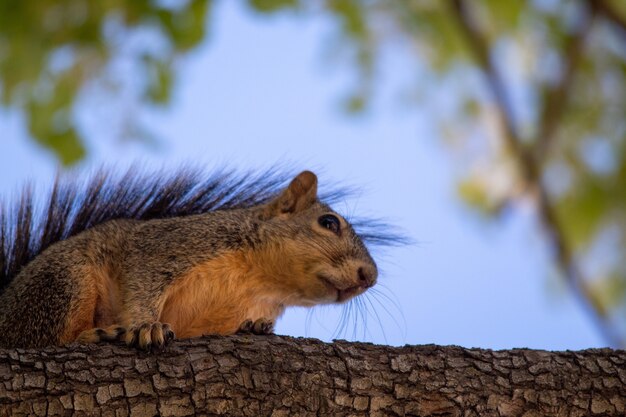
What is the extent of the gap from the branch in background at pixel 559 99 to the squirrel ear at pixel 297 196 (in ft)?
3.55

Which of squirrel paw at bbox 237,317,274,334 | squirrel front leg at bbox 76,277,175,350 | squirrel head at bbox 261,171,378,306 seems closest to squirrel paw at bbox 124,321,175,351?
squirrel front leg at bbox 76,277,175,350

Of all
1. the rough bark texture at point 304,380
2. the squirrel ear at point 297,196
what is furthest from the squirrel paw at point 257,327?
the squirrel ear at point 297,196

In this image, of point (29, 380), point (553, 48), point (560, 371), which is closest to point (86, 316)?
point (29, 380)

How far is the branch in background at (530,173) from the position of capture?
14.0 ft

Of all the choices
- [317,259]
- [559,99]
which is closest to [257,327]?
[317,259]

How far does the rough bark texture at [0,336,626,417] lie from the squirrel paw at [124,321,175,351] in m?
0.03

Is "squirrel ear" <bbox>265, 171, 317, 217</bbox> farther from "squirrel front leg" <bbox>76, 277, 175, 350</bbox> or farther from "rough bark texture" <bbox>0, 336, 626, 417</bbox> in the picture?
"rough bark texture" <bbox>0, 336, 626, 417</bbox>

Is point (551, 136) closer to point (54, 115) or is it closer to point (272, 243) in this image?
point (272, 243)

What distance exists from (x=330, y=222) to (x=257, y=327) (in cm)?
79

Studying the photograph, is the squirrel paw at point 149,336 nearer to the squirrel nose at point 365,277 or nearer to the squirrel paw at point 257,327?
the squirrel paw at point 257,327

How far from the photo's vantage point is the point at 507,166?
16.8 feet

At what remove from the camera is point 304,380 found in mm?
2875

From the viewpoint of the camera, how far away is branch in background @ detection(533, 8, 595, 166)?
450cm

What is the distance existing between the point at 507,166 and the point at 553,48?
25.7 inches
